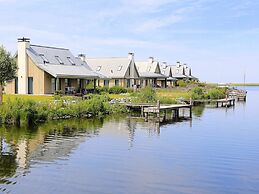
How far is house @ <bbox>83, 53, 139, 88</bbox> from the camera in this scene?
209 feet

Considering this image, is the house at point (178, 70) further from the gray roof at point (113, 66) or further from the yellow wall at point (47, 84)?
the yellow wall at point (47, 84)

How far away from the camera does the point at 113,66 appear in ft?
218

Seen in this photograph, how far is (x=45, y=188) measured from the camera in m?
13.2

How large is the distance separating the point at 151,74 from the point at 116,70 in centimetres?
1129

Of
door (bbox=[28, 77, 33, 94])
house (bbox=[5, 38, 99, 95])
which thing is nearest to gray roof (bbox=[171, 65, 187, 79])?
house (bbox=[5, 38, 99, 95])

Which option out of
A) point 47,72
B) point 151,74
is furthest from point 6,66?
point 151,74

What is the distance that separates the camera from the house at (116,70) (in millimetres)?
63812

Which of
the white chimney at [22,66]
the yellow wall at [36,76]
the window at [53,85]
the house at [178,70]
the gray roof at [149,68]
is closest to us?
the yellow wall at [36,76]

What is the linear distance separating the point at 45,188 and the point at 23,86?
1294 inches

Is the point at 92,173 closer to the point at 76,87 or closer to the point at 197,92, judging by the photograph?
the point at 76,87

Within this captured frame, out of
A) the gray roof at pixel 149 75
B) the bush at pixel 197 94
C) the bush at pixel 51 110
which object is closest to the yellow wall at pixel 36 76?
the bush at pixel 51 110

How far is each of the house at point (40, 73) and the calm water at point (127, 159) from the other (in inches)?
625

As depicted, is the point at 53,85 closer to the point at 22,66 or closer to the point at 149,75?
the point at 22,66

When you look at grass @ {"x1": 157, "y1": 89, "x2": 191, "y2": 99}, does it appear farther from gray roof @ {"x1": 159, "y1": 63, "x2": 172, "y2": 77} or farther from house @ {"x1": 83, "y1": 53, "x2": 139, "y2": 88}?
gray roof @ {"x1": 159, "y1": 63, "x2": 172, "y2": 77}
